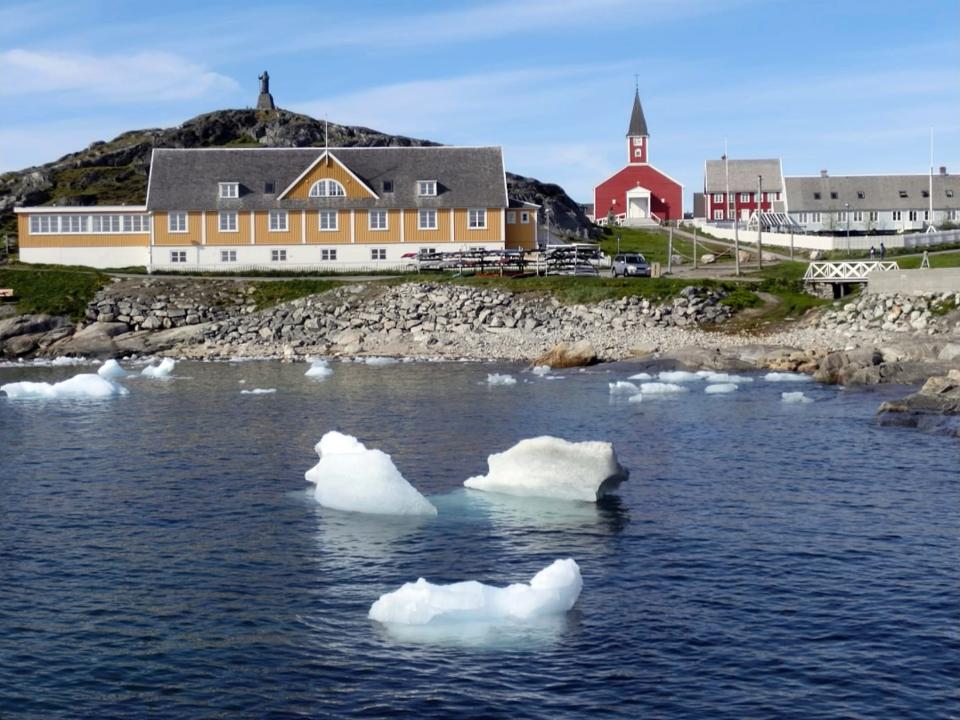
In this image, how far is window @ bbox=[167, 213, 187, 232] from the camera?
74.1 m

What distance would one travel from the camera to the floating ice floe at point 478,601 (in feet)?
51.5

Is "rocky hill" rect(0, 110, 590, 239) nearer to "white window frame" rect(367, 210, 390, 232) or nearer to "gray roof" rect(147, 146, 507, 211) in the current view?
"gray roof" rect(147, 146, 507, 211)

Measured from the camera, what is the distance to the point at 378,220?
74688 mm

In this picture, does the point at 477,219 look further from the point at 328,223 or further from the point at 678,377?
the point at 678,377

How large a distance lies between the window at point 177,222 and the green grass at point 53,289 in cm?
683

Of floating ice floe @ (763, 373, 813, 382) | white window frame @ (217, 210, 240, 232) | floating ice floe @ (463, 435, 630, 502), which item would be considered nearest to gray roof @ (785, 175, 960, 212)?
white window frame @ (217, 210, 240, 232)

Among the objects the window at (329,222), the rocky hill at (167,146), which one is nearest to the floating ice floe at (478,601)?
the window at (329,222)

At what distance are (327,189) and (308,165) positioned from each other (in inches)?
124

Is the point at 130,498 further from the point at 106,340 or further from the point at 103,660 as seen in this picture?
the point at 106,340

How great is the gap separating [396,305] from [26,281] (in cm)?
2339

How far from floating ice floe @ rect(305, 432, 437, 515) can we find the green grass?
142 feet

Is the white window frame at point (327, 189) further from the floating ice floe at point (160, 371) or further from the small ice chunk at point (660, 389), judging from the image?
the small ice chunk at point (660, 389)

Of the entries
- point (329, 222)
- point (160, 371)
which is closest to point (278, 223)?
point (329, 222)

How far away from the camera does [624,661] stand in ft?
48.1
